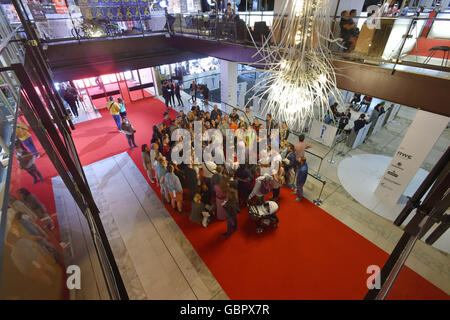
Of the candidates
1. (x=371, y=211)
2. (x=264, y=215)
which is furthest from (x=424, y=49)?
(x=264, y=215)

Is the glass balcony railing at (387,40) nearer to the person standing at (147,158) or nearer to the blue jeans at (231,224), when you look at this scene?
the blue jeans at (231,224)

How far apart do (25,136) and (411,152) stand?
22.7 feet

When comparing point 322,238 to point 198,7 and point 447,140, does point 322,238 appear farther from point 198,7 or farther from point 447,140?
point 198,7

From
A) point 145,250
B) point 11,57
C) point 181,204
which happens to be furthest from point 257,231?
point 11,57

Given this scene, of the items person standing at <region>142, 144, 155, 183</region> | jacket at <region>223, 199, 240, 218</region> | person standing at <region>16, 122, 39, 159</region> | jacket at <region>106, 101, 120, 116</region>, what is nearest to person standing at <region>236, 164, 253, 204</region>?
jacket at <region>223, 199, 240, 218</region>

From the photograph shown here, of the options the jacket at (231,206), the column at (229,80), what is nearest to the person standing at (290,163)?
the jacket at (231,206)

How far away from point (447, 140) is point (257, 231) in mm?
10114

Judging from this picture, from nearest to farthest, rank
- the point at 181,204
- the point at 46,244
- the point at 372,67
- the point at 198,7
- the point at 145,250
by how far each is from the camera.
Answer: the point at 46,244, the point at 372,67, the point at 145,250, the point at 181,204, the point at 198,7

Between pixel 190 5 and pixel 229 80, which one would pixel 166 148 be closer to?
Result: pixel 229 80

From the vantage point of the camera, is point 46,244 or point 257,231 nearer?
point 46,244

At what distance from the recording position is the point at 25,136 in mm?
2330

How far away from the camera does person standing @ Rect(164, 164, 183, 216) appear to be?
4.82 metres
